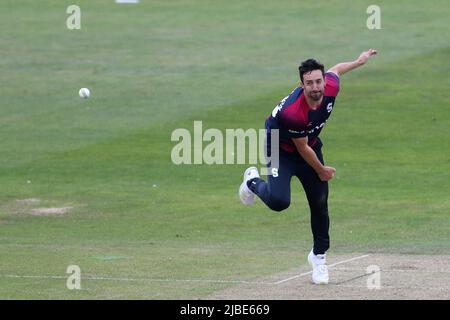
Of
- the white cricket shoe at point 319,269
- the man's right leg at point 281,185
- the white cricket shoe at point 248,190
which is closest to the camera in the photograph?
the white cricket shoe at point 319,269

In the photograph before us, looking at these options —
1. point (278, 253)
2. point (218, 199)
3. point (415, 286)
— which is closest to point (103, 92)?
point (218, 199)

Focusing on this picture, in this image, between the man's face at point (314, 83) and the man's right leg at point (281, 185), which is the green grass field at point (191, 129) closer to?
the man's right leg at point (281, 185)

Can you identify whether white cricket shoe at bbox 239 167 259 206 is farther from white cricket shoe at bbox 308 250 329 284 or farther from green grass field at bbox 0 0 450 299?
white cricket shoe at bbox 308 250 329 284

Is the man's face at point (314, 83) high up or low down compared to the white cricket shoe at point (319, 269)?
up

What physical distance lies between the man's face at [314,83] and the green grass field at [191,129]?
7.30 ft

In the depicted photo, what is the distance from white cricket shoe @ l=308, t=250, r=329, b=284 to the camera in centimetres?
1208

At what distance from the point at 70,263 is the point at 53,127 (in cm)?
1243

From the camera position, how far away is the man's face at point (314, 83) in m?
11.6

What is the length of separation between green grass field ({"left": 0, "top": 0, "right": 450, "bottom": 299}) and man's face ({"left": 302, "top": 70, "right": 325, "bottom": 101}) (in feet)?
7.30

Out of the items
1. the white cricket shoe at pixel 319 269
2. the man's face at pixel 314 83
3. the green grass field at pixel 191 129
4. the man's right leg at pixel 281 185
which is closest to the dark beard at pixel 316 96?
the man's face at pixel 314 83

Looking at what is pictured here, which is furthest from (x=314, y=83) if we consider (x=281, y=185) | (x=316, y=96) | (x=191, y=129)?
(x=191, y=129)

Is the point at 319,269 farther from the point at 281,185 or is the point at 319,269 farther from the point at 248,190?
the point at 248,190

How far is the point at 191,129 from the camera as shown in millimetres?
25281

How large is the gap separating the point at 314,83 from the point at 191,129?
542 inches
